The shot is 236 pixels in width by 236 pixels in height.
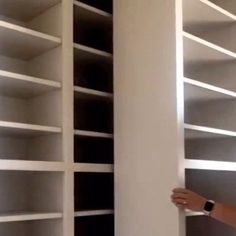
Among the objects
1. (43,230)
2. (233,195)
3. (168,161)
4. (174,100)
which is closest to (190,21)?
(174,100)

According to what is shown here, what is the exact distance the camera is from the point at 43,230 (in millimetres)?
1541

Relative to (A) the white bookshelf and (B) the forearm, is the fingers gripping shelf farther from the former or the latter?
(A) the white bookshelf

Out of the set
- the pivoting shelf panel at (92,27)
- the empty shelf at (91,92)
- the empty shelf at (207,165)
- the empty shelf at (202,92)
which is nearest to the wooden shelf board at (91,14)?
the pivoting shelf panel at (92,27)

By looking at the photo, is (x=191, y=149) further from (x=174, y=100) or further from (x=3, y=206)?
(x=3, y=206)

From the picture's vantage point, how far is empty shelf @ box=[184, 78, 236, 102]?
1.52m

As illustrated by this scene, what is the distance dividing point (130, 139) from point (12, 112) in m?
0.49

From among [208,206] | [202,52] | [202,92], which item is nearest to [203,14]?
[202,52]

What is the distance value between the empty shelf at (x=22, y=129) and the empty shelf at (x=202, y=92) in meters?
0.50

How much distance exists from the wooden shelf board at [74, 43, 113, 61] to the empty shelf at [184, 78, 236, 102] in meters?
0.35

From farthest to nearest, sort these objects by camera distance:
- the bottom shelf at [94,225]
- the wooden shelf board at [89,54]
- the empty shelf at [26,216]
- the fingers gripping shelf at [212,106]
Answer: the bottom shelf at [94,225] < the fingers gripping shelf at [212,106] < the wooden shelf board at [89,54] < the empty shelf at [26,216]

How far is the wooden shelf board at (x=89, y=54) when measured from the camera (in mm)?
1616

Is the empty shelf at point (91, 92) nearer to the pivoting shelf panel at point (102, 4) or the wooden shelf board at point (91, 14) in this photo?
the wooden shelf board at point (91, 14)

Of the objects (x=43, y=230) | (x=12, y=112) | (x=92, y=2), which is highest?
(x=92, y=2)

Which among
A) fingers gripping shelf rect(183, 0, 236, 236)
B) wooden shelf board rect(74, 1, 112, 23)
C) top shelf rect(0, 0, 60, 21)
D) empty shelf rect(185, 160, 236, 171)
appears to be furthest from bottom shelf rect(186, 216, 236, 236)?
top shelf rect(0, 0, 60, 21)
